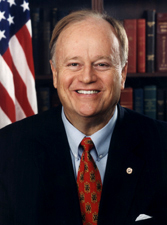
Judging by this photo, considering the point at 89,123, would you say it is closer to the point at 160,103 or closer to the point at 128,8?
the point at 160,103

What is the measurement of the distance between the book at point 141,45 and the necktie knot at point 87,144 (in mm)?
1088

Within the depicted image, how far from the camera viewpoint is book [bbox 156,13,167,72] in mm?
2359

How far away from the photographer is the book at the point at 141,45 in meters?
2.37

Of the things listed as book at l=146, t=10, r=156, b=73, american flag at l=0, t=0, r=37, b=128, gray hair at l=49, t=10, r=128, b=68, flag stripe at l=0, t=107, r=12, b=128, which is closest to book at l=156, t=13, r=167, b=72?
book at l=146, t=10, r=156, b=73

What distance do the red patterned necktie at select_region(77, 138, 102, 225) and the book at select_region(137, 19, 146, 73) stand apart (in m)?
1.12

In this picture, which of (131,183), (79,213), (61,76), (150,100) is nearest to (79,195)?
(79,213)

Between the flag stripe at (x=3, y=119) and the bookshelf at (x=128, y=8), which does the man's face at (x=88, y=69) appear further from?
the bookshelf at (x=128, y=8)

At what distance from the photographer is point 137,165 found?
1.47 m

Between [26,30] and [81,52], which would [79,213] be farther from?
[26,30]

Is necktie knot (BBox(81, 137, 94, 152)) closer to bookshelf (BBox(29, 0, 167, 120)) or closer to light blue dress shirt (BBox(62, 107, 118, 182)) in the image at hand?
light blue dress shirt (BBox(62, 107, 118, 182))

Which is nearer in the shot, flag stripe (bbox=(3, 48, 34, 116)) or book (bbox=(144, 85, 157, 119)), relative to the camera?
flag stripe (bbox=(3, 48, 34, 116))

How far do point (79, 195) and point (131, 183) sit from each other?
244 mm

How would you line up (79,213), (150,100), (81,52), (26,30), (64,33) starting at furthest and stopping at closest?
1. (150,100)
2. (26,30)
3. (64,33)
4. (81,52)
5. (79,213)

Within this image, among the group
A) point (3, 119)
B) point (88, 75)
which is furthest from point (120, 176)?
point (3, 119)
